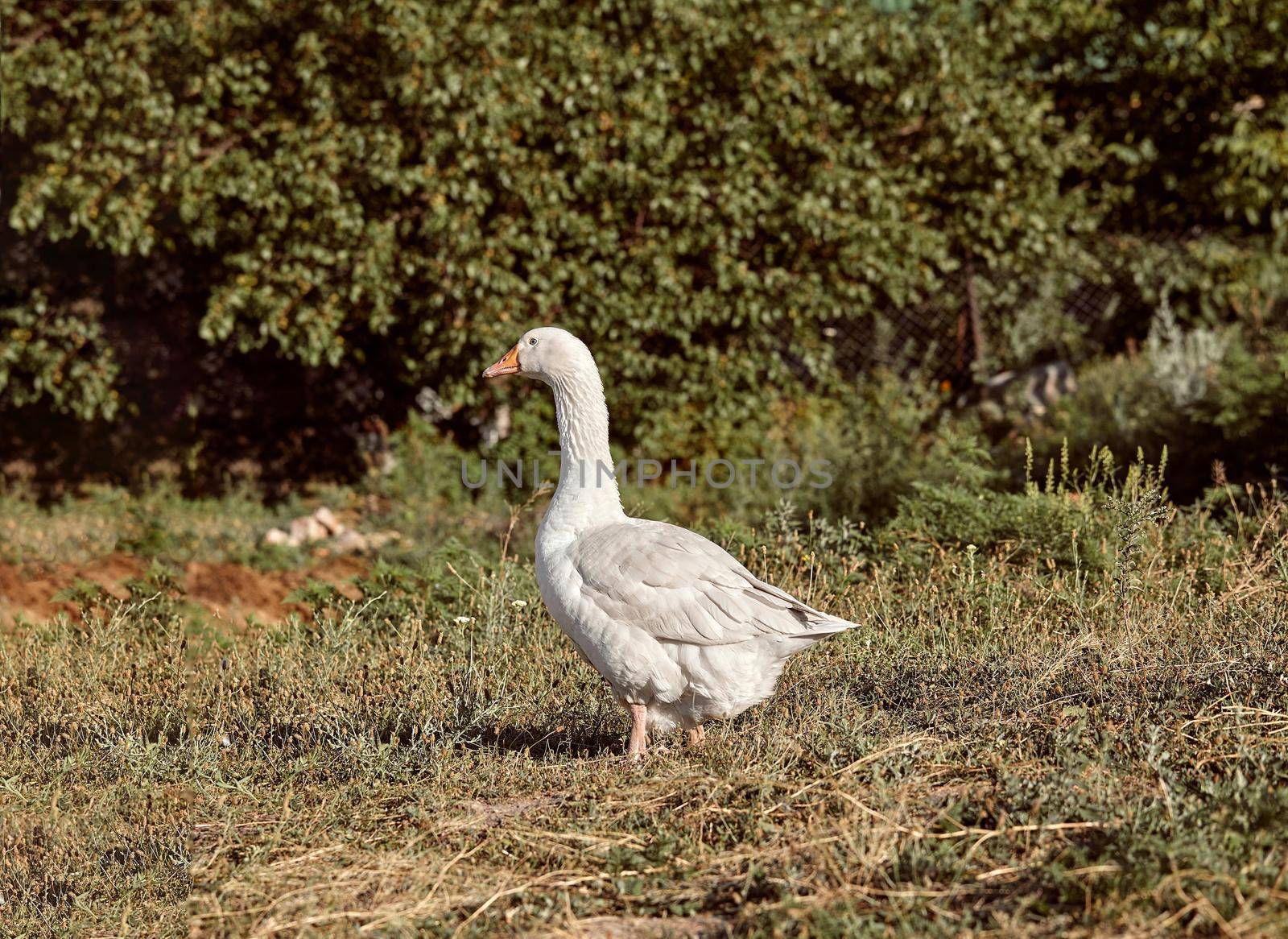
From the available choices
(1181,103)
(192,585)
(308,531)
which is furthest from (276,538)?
(1181,103)

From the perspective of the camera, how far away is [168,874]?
3.71 meters

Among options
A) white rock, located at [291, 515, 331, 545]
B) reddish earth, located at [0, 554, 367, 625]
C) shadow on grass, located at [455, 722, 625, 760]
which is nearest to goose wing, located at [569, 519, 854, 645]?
shadow on grass, located at [455, 722, 625, 760]

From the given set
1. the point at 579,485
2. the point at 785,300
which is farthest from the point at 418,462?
the point at 579,485

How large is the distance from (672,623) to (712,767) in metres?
→ 0.48

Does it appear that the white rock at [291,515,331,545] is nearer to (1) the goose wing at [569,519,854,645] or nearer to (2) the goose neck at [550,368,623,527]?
(2) the goose neck at [550,368,623,527]

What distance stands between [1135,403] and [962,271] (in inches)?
119

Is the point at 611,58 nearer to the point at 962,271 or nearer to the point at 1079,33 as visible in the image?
the point at 962,271

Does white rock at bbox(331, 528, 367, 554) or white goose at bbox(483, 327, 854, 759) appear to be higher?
white goose at bbox(483, 327, 854, 759)

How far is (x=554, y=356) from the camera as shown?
15.0 ft

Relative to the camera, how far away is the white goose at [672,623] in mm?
3990

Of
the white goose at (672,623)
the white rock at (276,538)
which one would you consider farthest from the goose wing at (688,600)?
the white rock at (276,538)

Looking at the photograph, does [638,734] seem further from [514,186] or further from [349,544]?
[514,186]

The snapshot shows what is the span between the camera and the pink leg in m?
4.05

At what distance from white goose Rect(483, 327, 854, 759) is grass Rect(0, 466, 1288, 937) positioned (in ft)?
0.57
